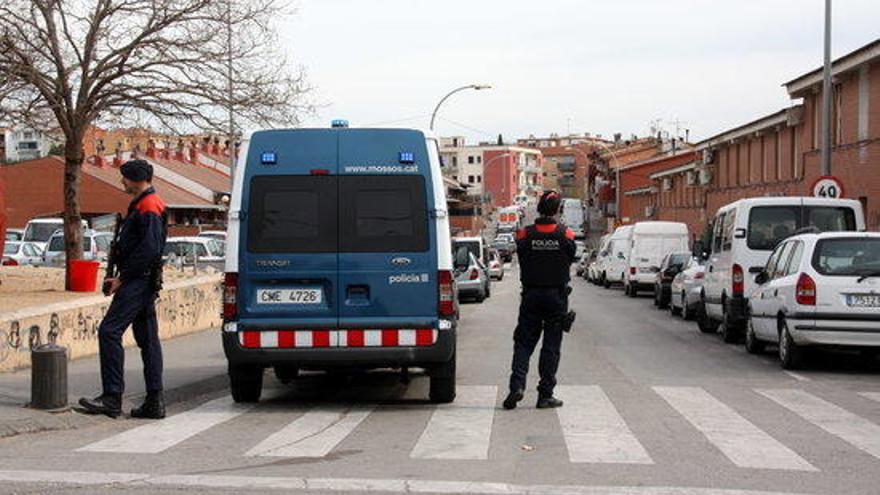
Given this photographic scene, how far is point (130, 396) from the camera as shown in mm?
11078

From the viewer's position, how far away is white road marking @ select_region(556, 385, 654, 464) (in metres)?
8.02

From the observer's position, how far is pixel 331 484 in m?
7.04

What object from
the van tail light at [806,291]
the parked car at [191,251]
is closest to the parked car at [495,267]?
the parked car at [191,251]

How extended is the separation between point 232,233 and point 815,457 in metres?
5.08

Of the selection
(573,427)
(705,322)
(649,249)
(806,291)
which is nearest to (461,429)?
(573,427)

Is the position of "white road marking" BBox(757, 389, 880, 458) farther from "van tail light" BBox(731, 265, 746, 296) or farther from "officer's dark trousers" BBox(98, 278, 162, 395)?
"van tail light" BBox(731, 265, 746, 296)

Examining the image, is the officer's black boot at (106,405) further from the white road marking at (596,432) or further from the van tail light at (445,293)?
the white road marking at (596,432)

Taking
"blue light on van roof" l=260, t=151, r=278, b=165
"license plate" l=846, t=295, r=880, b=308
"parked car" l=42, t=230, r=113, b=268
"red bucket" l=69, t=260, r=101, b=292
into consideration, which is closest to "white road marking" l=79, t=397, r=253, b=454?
"blue light on van roof" l=260, t=151, r=278, b=165

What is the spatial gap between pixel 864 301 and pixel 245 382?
23.1 feet

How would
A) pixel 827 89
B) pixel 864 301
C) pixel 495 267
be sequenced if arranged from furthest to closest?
pixel 495 267 → pixel 827 89 → pixel 864 301

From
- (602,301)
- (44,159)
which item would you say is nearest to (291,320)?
(602,301)

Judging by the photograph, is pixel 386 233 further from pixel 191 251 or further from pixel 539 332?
pixel 191 251

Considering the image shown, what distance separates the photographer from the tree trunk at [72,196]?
919 inches

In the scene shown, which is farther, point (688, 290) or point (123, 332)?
point (688, 290)
